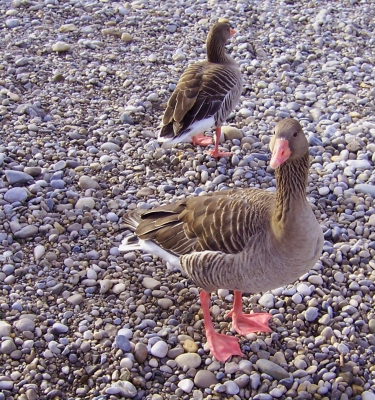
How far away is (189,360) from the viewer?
419 cm

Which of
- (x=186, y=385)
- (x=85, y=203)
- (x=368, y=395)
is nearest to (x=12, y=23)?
(x=85, y=203)

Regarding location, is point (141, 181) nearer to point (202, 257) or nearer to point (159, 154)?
point (159, 154)

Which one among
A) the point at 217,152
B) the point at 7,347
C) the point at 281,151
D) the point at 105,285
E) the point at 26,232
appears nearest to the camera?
the point at 281,151

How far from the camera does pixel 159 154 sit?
6535 millimetres

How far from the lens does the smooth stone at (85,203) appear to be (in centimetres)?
561

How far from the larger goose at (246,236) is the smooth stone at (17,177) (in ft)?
5.94

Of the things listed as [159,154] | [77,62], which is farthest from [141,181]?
[77,62]

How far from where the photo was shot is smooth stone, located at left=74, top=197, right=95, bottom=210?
561cm

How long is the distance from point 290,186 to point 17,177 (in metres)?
3.19

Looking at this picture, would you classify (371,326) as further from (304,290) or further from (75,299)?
(75,299)

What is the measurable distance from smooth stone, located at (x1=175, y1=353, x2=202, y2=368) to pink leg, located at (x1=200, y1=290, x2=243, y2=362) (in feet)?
0.43

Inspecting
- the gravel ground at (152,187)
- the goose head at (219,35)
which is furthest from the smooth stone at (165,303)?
the goose head at (219,35)

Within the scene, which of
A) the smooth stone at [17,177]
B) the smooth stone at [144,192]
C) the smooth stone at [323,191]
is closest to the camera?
the smooth stone at [17,177]

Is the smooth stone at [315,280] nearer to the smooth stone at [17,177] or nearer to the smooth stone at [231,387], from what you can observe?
the smooth stone at [231,387]
